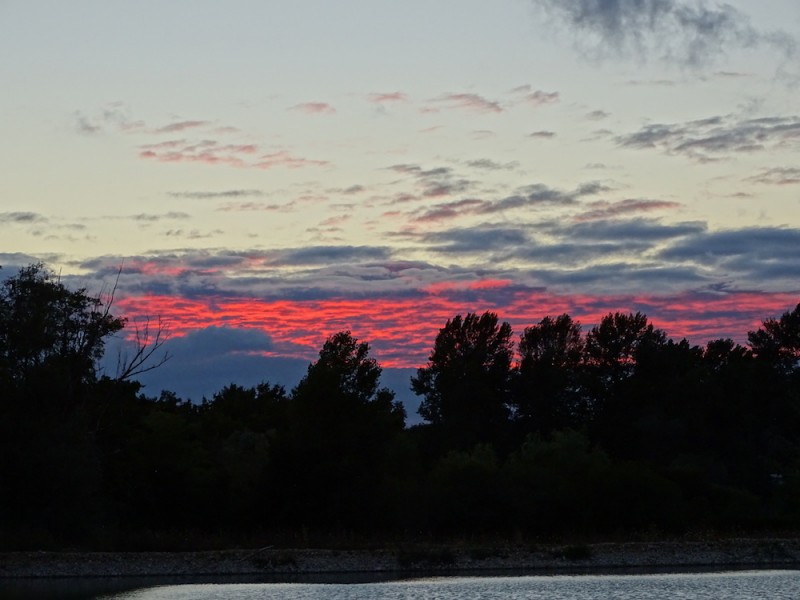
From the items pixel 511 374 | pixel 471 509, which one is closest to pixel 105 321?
pixel 471 509

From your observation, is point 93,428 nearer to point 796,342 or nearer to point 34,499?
point 34,499

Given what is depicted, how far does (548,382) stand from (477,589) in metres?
52.7

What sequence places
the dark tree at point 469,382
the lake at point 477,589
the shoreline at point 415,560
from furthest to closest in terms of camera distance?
the dark tree at point 469,382
the shoreline at point 415,560
the lake at point 477,589

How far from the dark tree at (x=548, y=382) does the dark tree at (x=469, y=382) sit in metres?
1.65

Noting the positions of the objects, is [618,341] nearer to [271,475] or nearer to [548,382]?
[548,382]

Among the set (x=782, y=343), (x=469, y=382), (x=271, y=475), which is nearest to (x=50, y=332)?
(x=271, y=475)

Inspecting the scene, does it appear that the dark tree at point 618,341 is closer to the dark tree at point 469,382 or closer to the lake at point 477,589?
the dark tree at point 469,382

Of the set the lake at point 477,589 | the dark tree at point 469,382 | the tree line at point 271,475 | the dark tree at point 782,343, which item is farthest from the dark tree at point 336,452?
the dark tree at point 782,343

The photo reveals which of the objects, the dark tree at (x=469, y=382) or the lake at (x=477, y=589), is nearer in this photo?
the lake at (x=477, y=589)

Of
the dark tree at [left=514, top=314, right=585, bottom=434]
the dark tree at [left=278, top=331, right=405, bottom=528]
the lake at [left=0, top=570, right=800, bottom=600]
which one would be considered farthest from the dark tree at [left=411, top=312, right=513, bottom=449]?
the lake at [left=0, top=570, right=800, bottom=600]

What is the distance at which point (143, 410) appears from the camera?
74125 mm

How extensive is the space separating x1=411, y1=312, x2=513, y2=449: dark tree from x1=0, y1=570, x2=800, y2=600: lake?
40.7 metres

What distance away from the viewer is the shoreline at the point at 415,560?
2195 inches

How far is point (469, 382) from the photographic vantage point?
95.8 m
